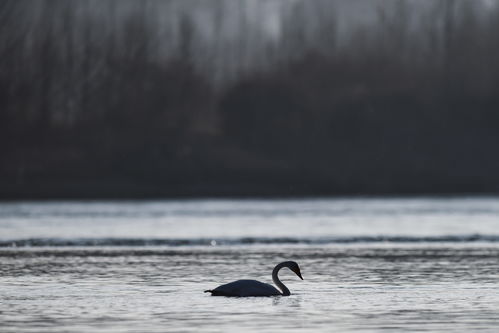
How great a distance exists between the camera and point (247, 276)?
92.7 ft

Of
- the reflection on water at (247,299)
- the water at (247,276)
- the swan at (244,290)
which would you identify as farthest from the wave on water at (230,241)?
the swan at (244,290)

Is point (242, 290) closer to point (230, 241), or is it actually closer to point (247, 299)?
point (247, 299)

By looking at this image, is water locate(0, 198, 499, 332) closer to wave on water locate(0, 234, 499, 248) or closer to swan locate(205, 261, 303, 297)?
A: wave on water locate(0, 234, 499, 248)

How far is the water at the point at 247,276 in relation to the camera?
19.1 metres

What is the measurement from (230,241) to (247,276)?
45.6 feet

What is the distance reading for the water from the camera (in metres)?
19.1

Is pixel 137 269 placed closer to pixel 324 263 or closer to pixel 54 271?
pixel 54 271

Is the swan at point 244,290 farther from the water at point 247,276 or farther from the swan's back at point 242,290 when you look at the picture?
the water at point 247,276

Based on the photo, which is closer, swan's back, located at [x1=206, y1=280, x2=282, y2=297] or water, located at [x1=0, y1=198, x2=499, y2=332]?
water, located at [x1=0, y1=198, x2=499, y2=332]

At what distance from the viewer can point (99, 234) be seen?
1852 inches

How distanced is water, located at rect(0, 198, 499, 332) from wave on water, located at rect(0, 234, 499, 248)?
2.0 inches

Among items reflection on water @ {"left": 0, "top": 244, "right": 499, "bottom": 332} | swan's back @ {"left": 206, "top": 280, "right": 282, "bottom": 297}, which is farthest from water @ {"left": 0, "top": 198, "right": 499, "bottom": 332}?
swan's back @ {"left": 206, "top": 280, "right": 282, "bottom": 297}

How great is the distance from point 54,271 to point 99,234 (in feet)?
58.5

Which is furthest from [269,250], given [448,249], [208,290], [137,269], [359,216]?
[359,216]
